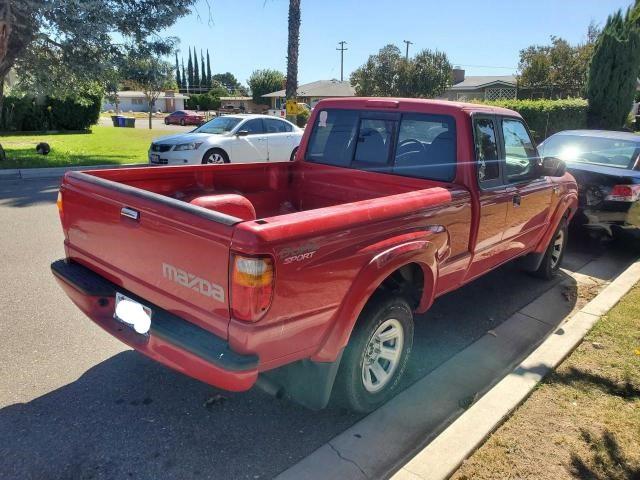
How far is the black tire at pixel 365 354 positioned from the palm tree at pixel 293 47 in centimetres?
1296

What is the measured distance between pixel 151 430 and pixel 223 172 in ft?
6.84

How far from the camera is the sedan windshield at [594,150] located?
23.5ft

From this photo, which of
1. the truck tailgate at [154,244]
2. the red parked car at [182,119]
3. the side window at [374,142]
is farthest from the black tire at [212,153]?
the red parked car at [182,119]

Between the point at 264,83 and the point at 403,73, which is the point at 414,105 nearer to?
the point at 403,73

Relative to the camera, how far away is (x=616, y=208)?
20.7 feet

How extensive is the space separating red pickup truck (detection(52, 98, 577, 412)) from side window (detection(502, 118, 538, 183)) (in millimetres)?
21

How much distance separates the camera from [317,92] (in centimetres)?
6669

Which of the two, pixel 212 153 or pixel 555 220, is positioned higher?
pixel 212 153

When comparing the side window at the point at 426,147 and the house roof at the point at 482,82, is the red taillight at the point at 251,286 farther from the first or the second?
the house roof at the point at 482,82

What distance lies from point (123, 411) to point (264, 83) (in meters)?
75.7

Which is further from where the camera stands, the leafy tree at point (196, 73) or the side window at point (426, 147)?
the leafy tree at point (196, 73)

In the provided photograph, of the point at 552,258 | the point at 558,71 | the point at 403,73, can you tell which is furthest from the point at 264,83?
the point at 552,258

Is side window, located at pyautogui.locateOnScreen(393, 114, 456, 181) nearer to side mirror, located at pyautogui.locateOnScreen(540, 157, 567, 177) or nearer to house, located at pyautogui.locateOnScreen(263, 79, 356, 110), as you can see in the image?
side mirror, located at pyautogui.locateOnScreen(540, 157, 567, 177)

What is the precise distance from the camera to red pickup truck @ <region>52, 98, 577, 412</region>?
2.31 meters
